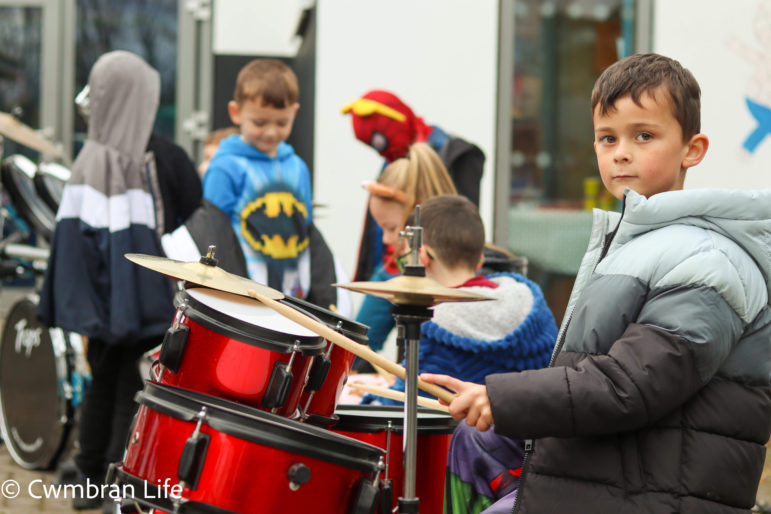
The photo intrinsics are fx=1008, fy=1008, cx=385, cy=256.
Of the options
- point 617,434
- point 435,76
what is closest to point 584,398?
point 617,434

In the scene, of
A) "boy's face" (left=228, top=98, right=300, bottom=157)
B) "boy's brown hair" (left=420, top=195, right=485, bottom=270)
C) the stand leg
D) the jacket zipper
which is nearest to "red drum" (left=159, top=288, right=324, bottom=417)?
the stand leg

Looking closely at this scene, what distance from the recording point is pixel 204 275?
238 centimetres

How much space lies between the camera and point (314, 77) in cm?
651

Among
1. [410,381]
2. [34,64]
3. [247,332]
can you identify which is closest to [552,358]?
[410,381]

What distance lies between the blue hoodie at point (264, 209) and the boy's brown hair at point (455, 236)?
103cm

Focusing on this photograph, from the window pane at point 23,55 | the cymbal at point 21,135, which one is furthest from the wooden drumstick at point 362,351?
the window pane at point 23,55

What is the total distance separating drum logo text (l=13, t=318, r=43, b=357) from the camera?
518 centimetres

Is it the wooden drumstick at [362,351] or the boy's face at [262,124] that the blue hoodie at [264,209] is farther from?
the wooden drumstick at [362,351]

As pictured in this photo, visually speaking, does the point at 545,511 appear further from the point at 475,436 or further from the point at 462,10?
the point at 462,10

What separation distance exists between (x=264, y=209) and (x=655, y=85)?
2.34 meters

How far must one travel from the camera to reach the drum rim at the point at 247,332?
2416 millimetres

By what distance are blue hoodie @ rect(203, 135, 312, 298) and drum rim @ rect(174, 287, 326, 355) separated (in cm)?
161

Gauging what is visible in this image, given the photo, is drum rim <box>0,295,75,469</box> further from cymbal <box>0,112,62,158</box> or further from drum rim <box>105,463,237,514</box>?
drum rim <box>105,463,237,514</box>

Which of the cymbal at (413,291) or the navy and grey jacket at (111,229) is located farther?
the navy and grey jacket at (111,229)
